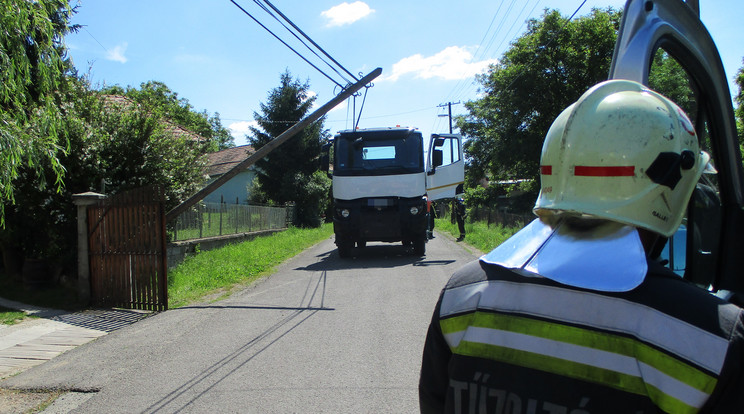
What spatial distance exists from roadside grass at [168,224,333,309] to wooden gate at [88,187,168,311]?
56 centimetres

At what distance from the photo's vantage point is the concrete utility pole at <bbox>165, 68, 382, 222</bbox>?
9766 mm

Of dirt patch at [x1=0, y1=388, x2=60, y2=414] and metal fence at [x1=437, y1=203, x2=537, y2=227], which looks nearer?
dirt patch at [x1=0, y1=388, x2=60, y2=414]

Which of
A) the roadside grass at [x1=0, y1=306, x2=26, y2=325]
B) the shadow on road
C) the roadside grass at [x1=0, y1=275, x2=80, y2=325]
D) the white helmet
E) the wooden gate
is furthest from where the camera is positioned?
the shadow on road

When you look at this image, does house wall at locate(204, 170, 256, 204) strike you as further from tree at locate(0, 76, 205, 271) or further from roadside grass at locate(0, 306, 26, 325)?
roadside grass at locate(0, 306, 26, 325)

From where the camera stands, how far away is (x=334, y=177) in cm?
1330

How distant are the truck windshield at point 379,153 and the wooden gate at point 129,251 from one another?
590cm

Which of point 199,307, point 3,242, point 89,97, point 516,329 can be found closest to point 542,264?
point 516,329

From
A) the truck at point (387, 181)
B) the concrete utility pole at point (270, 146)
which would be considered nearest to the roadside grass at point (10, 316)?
the concrete utility pole at point (270, 146)

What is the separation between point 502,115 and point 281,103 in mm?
14481

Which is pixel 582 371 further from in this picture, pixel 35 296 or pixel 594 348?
pixel 35 296

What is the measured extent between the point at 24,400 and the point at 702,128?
543cm

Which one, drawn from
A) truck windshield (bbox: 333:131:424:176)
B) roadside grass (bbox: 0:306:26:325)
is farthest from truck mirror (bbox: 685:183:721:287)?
truck windshield (bbox: 333:131:424:176)

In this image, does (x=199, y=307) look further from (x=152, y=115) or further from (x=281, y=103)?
(x=281, y=103)

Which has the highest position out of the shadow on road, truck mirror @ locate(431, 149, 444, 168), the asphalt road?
truck mirror @ locate(431, 149, 444, 168)
